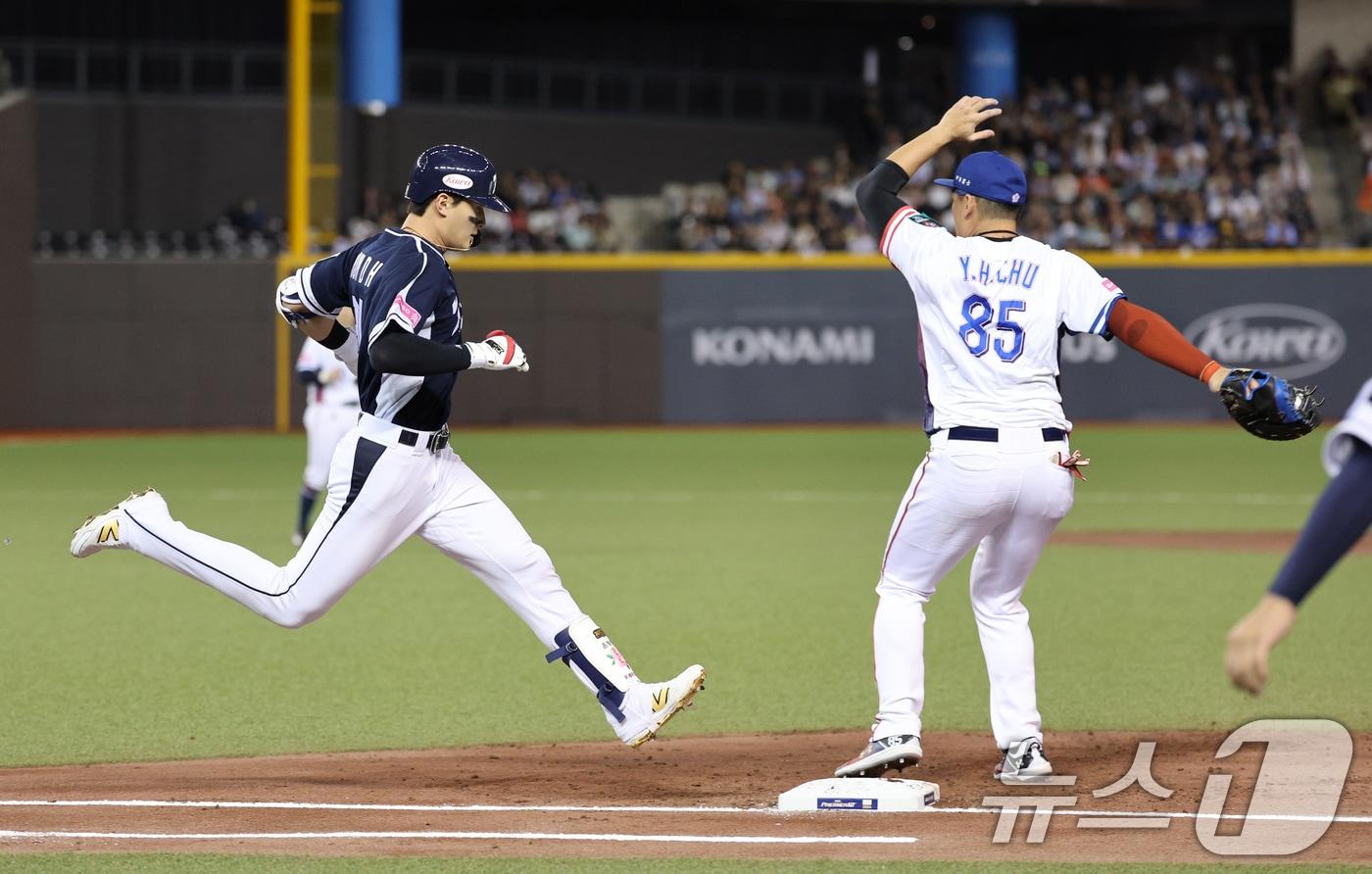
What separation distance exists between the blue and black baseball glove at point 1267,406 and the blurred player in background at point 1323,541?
4.85 ft

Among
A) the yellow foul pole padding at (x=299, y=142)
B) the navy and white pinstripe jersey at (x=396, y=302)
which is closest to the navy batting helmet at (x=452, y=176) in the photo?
the navy and white pinstripe jersey at (x=396, y=302)

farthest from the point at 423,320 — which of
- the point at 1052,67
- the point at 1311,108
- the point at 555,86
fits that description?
the point at 1052,67

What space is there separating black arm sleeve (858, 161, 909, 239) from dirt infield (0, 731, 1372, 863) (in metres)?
1.93

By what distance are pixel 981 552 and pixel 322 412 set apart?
778 centimetres

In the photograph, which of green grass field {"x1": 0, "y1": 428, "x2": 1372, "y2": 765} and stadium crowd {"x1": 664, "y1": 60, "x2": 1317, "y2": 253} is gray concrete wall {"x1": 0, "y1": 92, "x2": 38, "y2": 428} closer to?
green grass field {"x1": 0, "y1": 428, "x2": 1372, "y2": 765}

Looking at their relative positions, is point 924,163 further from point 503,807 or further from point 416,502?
point 503,807

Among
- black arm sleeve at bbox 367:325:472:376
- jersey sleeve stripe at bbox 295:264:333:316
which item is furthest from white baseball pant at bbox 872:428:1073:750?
jersey sleeve stripe at bbox 295:264:333:316

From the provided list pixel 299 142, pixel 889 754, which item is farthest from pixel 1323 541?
pixel 299 142

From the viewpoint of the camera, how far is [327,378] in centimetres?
1269

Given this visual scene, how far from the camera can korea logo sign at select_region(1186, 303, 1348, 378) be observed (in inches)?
968

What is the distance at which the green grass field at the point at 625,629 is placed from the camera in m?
7.35

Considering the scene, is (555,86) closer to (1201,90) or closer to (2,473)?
(1201,90)

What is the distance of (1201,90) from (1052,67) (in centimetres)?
810

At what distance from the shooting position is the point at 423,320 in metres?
5.76
